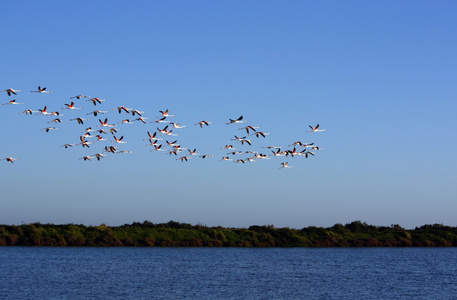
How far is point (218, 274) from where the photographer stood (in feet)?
156

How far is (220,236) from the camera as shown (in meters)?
78.7

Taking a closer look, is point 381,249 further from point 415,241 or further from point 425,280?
point 425,280

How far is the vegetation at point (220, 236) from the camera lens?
7275 cm

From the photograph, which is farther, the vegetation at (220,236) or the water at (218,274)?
the vegetation at (220,236)

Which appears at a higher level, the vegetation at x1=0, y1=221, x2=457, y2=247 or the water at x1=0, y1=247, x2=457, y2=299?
the vegetation at x1=0, y1=221, x2=457, y2=247

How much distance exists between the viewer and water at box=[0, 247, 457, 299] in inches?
1535

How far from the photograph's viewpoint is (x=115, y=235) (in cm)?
7494

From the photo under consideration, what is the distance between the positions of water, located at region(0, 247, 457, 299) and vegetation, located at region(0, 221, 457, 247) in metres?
5.27

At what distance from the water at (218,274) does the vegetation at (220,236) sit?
17.3 feet

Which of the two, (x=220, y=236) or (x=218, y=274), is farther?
(x=220, y=236)

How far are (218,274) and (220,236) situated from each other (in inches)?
1223

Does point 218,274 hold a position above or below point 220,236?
below

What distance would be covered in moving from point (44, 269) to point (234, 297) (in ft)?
55.8

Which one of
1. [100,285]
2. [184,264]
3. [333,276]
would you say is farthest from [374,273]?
[100,285]
